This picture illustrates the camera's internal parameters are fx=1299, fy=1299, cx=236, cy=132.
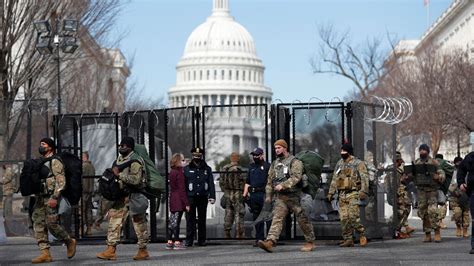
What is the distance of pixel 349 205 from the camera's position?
18328 millimetres

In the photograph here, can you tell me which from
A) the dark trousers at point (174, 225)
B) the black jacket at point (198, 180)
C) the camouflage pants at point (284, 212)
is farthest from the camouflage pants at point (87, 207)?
the camouflage pants at point (284, 212)

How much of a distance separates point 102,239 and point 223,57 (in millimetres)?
144416

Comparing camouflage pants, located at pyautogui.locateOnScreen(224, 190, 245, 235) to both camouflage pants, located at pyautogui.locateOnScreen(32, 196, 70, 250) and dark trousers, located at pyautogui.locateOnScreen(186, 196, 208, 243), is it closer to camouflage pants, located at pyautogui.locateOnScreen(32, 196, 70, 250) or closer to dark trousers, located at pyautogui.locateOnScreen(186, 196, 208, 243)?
dark trousers, located at pyautogui.locateOnScreen(186, 196, 208, 243)

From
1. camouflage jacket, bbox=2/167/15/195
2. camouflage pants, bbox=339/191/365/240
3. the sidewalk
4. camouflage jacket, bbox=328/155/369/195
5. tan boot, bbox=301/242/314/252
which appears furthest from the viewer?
camouflage jacket, bbox=2/167/15/195

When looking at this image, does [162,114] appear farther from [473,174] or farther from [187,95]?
[187,95]

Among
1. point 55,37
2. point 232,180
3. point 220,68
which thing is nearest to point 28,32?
point 55,37

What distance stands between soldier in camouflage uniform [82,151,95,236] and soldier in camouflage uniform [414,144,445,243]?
5377mm

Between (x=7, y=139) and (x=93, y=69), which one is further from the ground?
(x=93, y=69)

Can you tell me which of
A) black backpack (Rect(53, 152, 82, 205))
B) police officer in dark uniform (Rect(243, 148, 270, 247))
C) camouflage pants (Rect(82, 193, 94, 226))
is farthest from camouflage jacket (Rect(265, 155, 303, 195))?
camouflage pants (Rect(82, 193, 94, 226))

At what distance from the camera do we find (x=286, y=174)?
17.5 meters

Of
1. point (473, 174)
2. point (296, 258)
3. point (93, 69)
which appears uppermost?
point (93, 69)

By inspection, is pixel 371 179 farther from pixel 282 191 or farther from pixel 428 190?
pixel 282 191

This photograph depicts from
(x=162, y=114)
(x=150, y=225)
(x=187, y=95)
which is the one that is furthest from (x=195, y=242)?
(x=187, y=95)

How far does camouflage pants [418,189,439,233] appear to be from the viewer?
66.7 ft
